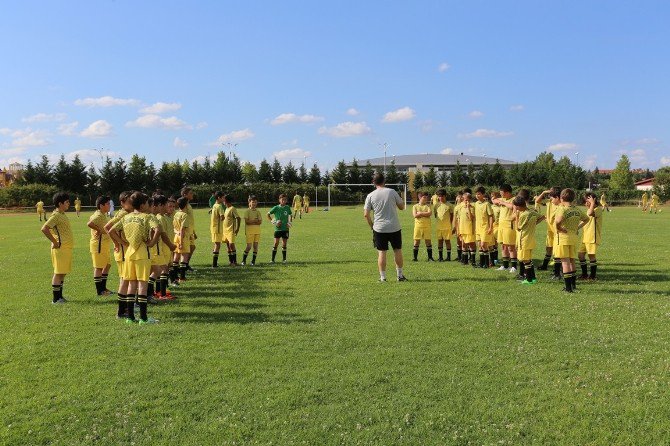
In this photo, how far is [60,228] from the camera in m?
9.80

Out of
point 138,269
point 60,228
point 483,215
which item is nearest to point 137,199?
point 138,269

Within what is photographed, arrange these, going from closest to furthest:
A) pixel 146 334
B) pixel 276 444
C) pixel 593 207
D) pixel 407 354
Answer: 1. pixel 276 444
2. pixel 407 354
3. pixel 146 334
4. pixel 593 207

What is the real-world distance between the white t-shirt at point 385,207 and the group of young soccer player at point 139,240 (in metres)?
4.23

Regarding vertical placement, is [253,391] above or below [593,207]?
below

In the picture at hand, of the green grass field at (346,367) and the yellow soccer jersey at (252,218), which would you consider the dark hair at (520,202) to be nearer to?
the green grass field at (346,367)

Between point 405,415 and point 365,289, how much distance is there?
5.81 m

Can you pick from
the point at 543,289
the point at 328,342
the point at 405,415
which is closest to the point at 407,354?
the point at 328,342

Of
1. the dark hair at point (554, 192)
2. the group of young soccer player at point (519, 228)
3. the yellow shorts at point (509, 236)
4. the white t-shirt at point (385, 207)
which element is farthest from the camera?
the yellow shorts at point (509, 236)

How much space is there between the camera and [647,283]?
1077 centimetres

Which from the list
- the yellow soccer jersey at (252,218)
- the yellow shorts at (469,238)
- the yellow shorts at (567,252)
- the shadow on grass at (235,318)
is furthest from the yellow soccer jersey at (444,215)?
the shadow on grass at (235,318)

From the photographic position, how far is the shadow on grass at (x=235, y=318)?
7941 mm

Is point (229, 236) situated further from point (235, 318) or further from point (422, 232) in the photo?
point (235, 318)

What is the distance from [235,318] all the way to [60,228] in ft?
14.0

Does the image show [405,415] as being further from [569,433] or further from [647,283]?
[647,283]
